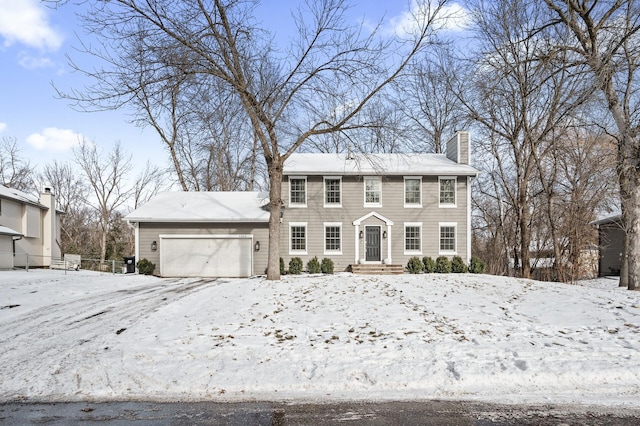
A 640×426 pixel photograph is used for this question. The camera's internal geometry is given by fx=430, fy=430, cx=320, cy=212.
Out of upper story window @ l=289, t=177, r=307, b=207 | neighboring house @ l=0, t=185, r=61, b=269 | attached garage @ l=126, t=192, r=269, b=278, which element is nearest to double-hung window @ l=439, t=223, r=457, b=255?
upper story window @ l=289, t=177, r=307, b=207

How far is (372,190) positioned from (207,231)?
847 centimetres

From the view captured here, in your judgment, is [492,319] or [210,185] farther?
[210,185]

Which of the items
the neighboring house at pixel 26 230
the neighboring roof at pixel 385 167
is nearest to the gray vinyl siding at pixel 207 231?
the neighboring roof at pixel 385 167

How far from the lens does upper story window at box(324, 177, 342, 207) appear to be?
21.9 m

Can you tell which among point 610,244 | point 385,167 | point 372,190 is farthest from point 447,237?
point 610,244

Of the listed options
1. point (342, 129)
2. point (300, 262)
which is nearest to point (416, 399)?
point (342, 129)

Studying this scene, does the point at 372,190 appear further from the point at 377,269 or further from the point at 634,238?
the point at 634,238

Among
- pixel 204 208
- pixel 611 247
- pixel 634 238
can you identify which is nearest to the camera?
pixel 634 238

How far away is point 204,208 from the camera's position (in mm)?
22188

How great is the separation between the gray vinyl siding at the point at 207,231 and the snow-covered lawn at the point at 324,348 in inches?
364

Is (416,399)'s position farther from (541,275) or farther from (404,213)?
(541,275)

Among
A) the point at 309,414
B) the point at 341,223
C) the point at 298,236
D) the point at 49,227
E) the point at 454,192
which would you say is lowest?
the point at 309,414

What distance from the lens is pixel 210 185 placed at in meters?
36.4

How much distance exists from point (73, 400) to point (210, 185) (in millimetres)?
32466
